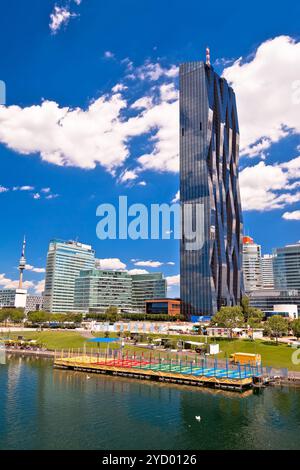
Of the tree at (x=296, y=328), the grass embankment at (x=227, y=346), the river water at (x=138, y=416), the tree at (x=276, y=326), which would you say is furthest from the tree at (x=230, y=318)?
the river water at (x=138, y=416)

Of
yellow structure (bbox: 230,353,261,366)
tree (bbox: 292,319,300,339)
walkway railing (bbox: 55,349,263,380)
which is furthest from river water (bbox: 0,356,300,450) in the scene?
tree (bbox: 292,319,300,339)

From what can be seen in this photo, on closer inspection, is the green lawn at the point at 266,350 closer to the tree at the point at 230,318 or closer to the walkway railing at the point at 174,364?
the walkway railing at the point at 174,364

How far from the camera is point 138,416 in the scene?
64562 millimetres

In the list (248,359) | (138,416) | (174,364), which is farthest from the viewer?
(174,364)

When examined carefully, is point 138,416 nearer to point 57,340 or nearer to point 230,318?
point 230,318

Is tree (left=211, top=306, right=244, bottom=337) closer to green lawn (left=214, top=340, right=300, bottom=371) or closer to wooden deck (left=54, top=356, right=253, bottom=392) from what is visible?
green lawn (left=214, top=340, right=300, bottom=371)

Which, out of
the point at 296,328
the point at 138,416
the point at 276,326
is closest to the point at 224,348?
the point at 276,326

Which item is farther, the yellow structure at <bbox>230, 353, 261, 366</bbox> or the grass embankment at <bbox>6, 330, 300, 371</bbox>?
the grass embankment at <bbox>6, 330, 300, 371</bbox>

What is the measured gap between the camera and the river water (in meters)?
52.9

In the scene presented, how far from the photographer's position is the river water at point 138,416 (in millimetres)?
52938

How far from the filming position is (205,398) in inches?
3034

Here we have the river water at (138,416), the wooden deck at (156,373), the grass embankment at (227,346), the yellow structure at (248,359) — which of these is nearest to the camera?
the river water at (138,416)
